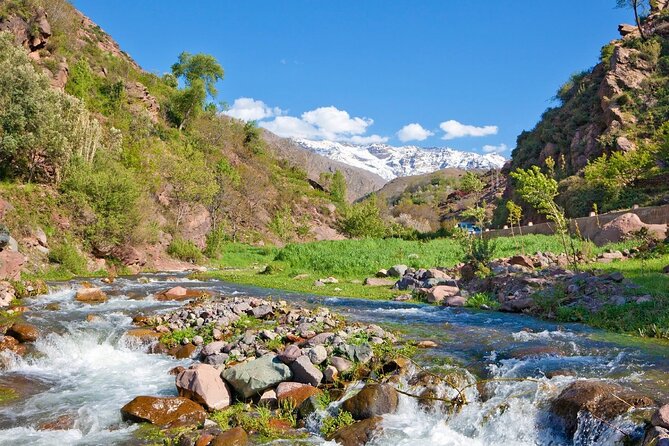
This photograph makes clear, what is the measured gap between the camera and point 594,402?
6.16 meters

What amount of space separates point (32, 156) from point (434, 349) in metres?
29.8

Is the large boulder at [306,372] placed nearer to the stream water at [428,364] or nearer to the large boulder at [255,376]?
the large boulder at [255,376]

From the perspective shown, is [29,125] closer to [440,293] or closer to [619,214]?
[440,293]

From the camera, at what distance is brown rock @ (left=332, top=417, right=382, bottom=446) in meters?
6.42

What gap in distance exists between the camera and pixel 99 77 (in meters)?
56.1

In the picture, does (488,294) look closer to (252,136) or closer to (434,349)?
(434,349)

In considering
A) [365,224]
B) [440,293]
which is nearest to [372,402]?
[440,293]

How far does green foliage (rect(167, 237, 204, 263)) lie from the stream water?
73.6ft

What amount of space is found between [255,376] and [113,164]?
96.4ft

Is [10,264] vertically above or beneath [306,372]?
above

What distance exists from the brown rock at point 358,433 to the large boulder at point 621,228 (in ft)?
82.2

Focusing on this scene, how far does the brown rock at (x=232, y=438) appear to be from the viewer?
620 centimetres

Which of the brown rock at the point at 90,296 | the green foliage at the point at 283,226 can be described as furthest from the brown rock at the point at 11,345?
the green foliage at the point at 283,226

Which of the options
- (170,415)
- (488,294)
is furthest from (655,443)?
(488,294)
